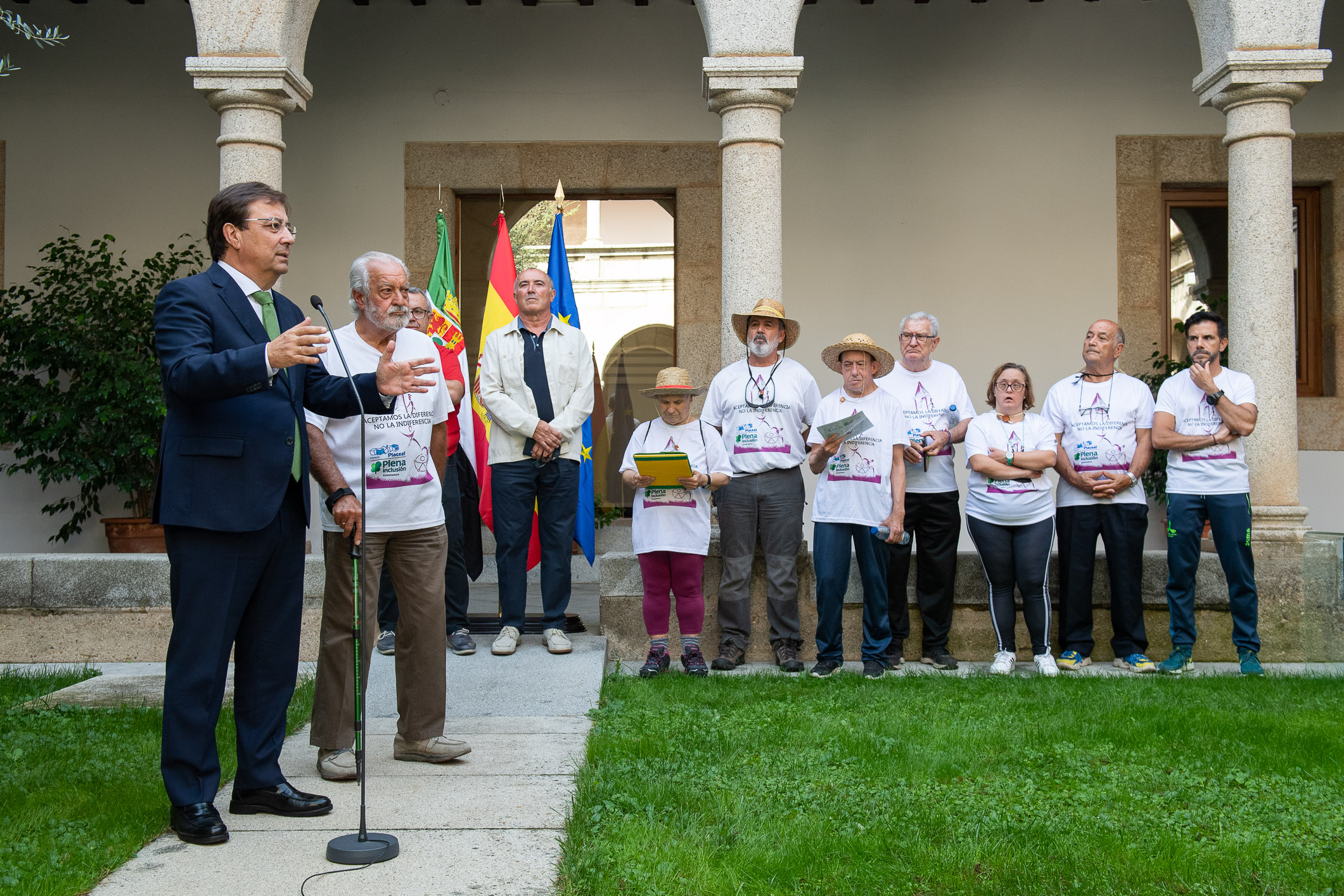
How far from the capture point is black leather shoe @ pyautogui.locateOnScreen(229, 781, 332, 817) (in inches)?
142

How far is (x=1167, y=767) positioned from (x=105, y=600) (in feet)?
18.6

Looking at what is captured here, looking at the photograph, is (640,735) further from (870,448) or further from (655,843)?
(870,448)

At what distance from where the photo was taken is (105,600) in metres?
6.90

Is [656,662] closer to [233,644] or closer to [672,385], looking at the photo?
[672,385]

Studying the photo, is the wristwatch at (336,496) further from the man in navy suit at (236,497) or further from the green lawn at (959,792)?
the green lawn at (959,792)

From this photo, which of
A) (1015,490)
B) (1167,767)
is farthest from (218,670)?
(1015,490)

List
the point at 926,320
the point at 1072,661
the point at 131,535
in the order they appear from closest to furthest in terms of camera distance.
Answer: the point at 1072,661
the point at 926,320
the point at 131,535

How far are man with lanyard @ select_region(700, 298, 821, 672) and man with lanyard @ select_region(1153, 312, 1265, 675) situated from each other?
2.03 metres

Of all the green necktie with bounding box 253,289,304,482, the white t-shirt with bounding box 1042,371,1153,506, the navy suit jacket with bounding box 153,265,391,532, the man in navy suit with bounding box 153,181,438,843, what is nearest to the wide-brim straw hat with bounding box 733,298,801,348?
the white t-shirt with bounding box 1042,371,1153,506

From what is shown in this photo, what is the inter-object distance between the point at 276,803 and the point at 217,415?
1183 mm

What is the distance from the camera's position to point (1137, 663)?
652 cm

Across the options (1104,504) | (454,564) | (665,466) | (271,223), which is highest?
(271,223)

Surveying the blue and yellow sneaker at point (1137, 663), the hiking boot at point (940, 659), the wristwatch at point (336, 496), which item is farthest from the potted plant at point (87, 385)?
the blue and yellow sneaker at point (1137, 663)

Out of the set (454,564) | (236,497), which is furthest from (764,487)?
(236,497)
